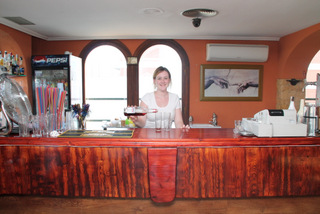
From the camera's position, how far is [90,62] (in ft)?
18.1

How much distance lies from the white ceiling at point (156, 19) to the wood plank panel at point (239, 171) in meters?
1.96

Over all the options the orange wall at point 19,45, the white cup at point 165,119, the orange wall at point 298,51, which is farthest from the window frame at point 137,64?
the white cup at point 165,119

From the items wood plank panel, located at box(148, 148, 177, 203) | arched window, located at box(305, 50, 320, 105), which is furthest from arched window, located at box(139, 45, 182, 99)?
arched window, located at box(305, 50, 320, 105)

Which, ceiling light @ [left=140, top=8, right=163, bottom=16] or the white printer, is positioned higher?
ceiling light @ [left=140, top=8, right=163, bottom=16]

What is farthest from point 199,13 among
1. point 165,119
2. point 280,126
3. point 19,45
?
point 19,45

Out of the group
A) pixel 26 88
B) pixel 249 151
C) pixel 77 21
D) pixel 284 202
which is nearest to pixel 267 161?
pixel 249 151

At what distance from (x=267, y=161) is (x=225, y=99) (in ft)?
11.5

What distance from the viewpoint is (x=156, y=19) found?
3779 mm

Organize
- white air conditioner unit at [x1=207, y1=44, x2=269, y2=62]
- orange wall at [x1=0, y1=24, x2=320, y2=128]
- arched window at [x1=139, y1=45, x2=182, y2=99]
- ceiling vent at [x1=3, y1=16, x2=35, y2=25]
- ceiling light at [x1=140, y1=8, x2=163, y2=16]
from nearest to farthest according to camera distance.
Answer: ceiling light at [x1=140, y1=8, x2=163, y2=16]
ceiling vent at [x1=3, y1=16, x2=35, y2=25]
white air conditioner unit at [x1=207, y1=44, x2=269, y2=62]
orange wall at [x1=0, y1=24, x2=320, y2=128]
arched window at [x1=139, y1=45, x2=182, y2=99]

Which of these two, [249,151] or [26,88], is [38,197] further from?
[26,88]

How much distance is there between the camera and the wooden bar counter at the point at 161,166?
6.13ft

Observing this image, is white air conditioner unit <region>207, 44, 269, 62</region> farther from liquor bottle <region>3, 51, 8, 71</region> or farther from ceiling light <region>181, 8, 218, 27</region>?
liquor bottle <region>3, 51, 8, 71</region>

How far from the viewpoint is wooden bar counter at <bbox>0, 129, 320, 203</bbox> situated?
1867 mm

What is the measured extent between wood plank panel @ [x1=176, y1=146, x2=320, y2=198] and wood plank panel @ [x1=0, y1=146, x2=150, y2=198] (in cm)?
33
